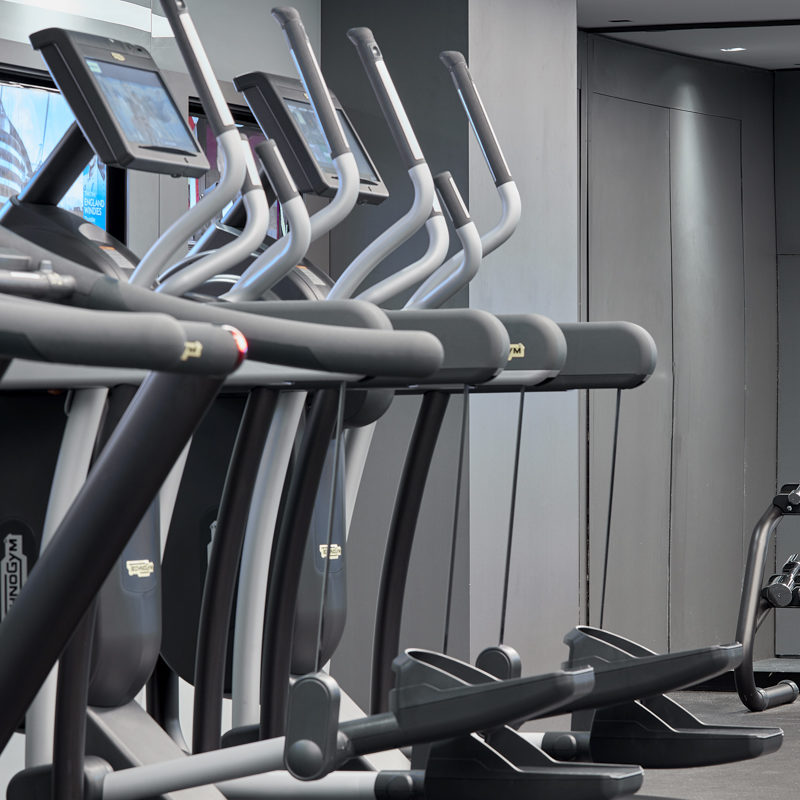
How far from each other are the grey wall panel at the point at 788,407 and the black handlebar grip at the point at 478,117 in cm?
398

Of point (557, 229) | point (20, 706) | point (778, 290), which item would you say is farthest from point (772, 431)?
point (20, 706)

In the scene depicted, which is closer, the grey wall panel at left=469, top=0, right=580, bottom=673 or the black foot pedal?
the black foot pedal

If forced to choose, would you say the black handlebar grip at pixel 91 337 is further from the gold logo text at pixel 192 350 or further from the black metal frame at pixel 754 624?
the black metal frame at pixel 754 624

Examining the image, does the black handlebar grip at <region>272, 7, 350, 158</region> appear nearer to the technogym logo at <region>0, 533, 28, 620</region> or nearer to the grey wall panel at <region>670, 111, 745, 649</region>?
the technogym logo at <region>0, 533, 28, 620</region>

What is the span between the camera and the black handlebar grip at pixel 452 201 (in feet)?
11.5

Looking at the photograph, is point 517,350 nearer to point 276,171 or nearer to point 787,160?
point 276,171

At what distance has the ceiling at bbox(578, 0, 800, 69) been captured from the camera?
19.7 ft

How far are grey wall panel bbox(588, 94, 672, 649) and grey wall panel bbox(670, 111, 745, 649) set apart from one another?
7 centimetres

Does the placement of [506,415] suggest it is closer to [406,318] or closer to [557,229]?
[557,229]

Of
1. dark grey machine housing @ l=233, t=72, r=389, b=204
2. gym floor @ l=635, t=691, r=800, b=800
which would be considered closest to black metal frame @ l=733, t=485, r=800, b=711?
gym floor @ l=635, t=691, r=800, b=800

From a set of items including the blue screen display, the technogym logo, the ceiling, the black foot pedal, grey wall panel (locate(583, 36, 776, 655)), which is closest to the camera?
the black foot pedal

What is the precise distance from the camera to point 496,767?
2.53 m

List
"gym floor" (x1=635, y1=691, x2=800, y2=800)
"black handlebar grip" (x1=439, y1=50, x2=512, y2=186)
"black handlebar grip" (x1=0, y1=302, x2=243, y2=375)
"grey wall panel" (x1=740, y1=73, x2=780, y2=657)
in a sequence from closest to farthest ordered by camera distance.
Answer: "black handlebar grip" (x1=0, y1=302, x2=243, y2=375) → "black handlebar grip" (x1=439, y1=50, x2=512, y2=186) → "gym floor" (x1=635, y1=691, x2=800, y2=800) → "grey wall panel" (x1=740, y1=73, x2=780, y2=657)

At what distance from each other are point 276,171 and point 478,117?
644mm
